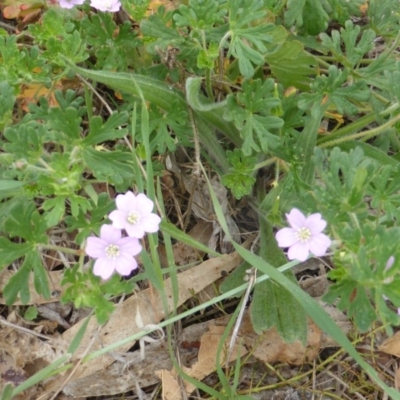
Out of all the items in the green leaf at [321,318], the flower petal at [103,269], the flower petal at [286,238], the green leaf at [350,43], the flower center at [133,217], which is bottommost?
the green leaf at [321,318]

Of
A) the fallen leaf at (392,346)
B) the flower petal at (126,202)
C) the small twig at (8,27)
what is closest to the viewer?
the flower petal at (126,202)

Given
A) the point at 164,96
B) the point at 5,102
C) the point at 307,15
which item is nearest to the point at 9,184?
the point at 5,102

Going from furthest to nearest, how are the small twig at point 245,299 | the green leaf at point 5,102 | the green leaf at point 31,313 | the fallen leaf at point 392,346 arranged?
the fallen leaf at point 392,346, the green leaf at point 31,313, the small twig at point 245,299, the green leaf at point 5,102

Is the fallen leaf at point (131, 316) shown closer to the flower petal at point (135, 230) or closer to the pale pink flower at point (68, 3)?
the flower petal at point (135, 230)

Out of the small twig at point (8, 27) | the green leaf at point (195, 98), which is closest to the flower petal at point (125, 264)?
the green leaf at point (195, 98)

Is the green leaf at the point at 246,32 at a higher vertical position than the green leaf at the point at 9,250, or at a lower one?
higher

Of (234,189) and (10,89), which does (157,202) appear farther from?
(10,89)
